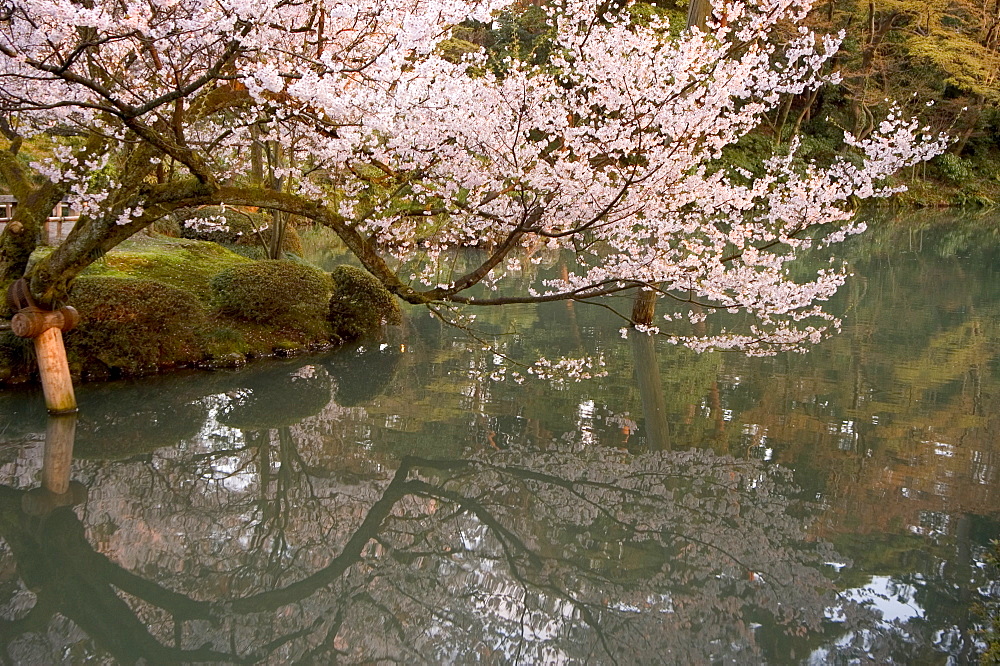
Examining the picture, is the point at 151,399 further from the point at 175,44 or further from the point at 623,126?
the point at 623,126

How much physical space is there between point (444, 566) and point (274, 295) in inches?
223

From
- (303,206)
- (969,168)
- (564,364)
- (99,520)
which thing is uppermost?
(969,168)

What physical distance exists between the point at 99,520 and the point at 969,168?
3544 cm

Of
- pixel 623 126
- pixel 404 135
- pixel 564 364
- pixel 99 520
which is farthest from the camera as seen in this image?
pixel 564 364

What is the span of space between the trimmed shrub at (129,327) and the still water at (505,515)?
0.32 m

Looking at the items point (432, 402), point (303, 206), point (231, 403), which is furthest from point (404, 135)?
point (231, 403)

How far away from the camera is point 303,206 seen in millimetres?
6152

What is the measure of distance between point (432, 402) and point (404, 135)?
2.75 metres

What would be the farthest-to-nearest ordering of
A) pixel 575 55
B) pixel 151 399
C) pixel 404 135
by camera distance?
pixel 151 399, pixel 575 55, pixel 404 135

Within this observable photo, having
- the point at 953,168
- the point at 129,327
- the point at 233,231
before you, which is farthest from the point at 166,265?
the point at 953,168

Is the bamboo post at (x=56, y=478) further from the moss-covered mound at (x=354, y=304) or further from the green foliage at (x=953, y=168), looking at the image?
the green foliage at (x=953, y=168)

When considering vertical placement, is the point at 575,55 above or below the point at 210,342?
above

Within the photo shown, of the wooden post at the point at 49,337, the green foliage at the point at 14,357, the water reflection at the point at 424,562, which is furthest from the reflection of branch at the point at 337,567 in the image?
the green foliage at the point at 14,357

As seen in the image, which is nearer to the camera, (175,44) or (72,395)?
(175,44)
